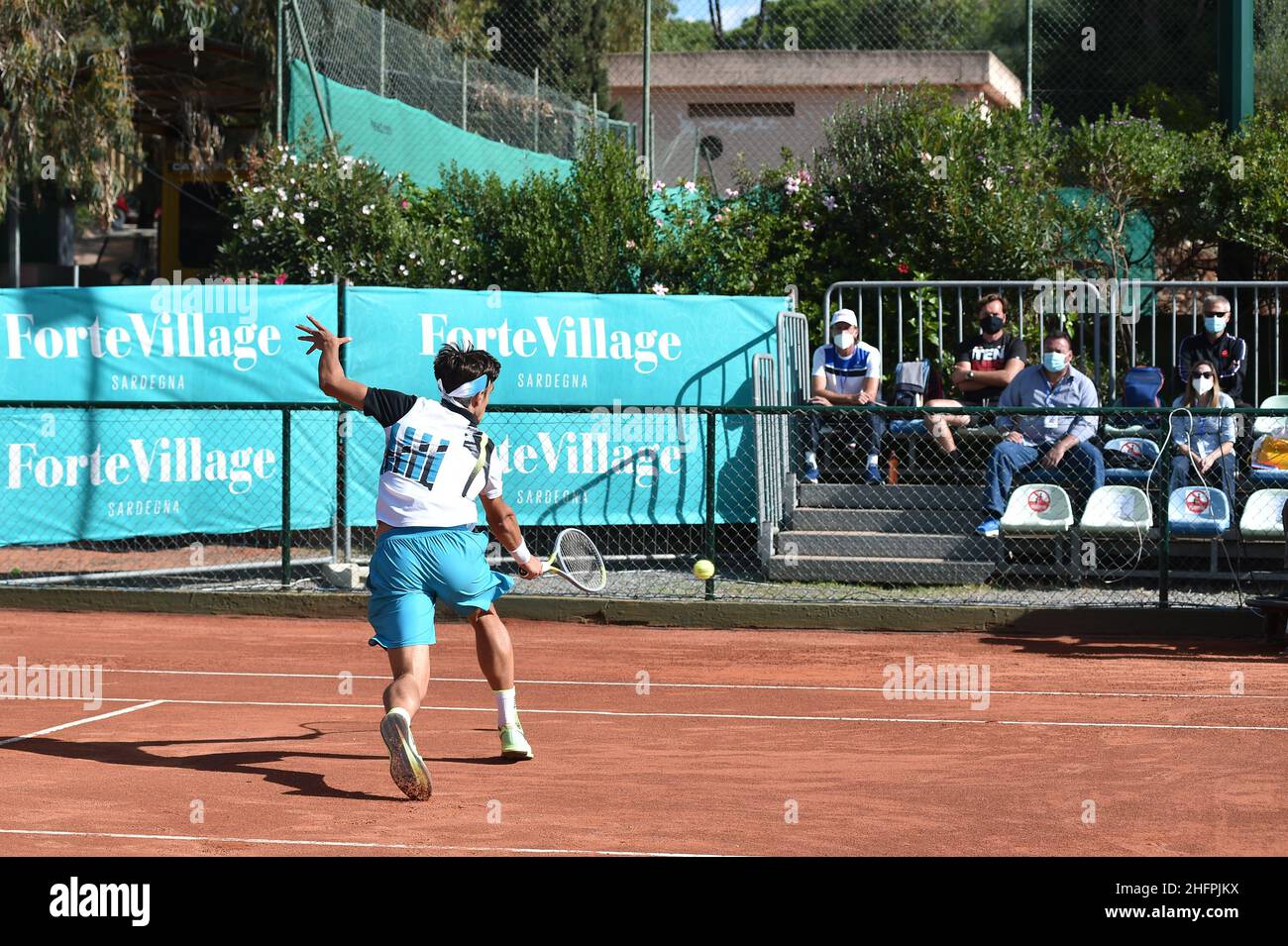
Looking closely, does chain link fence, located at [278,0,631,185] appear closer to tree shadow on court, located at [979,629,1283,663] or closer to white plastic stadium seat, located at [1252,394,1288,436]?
white plastic stadium seat, located at [1252,394,1288,436]

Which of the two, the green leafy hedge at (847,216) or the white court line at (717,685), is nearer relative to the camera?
the white court line at (717,685)

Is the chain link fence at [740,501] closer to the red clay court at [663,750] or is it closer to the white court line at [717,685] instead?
the red clay court at [663,750]

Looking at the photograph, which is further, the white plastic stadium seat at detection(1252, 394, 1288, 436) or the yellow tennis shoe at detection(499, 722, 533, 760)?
the white plastic stadium seat at detection(1252, 394, 1288, 436)

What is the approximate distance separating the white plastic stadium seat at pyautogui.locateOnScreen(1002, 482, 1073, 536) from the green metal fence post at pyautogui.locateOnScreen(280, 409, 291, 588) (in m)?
5.83

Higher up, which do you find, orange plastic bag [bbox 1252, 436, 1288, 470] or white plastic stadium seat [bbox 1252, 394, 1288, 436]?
white plastic stadium seat [bbox 1252, 394, 1288, 436]

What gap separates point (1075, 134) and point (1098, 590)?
6387 millimetres

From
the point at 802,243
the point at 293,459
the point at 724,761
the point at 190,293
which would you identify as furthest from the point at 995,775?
the point at 802,243

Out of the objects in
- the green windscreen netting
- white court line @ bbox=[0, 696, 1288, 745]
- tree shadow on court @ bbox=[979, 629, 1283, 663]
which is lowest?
white court line @ bbox=[0, 696, 1288, 745]

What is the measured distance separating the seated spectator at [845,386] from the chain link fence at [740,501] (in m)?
0.05

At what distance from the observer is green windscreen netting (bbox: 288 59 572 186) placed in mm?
17562

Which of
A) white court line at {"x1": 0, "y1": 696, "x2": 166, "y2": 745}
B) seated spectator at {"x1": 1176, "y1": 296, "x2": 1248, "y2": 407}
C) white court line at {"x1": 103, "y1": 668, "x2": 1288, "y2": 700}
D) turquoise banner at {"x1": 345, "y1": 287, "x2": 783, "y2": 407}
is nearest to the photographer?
white court line at {"x1": 0, "y1": 696, "x2": 166, "y2": 745}

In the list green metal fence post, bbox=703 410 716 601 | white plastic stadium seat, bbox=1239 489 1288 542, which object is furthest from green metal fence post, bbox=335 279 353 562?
white plastic stadium seat, bbox=1239 489 1288 542

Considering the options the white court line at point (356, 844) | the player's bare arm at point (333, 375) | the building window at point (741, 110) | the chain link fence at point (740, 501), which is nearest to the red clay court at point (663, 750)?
the white court line at point (356, 844)

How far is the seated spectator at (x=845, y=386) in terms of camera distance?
14016 millimetres
